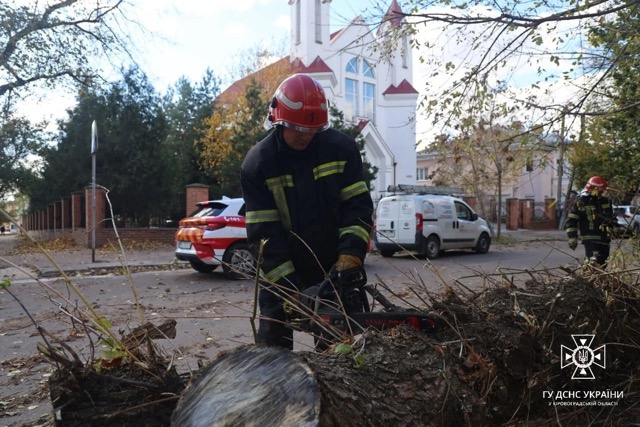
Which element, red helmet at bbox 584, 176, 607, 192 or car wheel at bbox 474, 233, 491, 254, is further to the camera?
car wheel at bbox 474, 233, 491, 254

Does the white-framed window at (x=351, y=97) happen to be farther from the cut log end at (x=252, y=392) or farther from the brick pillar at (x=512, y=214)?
the cut log end at (x=252, y=392)

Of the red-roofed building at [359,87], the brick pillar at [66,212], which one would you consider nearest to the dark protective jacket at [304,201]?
the brick pillar at [66,212]

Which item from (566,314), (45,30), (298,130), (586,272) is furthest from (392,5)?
(45,30)

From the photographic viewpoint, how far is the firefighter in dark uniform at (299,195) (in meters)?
2.96

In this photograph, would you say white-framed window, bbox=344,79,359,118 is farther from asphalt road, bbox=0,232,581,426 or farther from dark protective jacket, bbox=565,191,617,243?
dark protective jacket, bbox=565,191,617,243

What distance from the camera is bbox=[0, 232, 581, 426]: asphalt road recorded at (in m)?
3.24

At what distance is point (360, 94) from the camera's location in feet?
108

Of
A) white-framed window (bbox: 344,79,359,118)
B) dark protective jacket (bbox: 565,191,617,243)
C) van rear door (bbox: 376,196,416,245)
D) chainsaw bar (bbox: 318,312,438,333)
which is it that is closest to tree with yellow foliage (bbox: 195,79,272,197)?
white-framed window (bbox: 344,79,359,118)

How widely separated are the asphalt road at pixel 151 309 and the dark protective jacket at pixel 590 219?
2.04 ft

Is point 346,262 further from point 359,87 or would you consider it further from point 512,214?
point 359,87

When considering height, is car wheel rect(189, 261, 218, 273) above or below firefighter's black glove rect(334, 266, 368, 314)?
below

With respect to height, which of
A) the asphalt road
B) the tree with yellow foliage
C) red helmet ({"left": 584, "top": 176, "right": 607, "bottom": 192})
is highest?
the tree with yellow foliage

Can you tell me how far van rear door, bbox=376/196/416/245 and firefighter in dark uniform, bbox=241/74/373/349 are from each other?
1066 centimetres

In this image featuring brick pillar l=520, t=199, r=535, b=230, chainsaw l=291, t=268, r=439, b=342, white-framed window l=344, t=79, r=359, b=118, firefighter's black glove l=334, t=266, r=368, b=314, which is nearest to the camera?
chainsaw l=291, t=268, r=439, b=342
